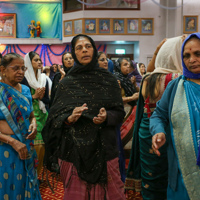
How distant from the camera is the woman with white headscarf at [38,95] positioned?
369cm

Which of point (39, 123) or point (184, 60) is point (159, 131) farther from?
point (39, 123)

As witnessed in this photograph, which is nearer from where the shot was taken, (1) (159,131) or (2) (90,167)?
(1) (159,131)

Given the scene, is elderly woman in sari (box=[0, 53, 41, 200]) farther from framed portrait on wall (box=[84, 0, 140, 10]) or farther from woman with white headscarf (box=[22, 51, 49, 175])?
framed portrait on wall (box=[84, 0, 140, 10])

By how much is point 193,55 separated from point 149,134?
1.27 metres

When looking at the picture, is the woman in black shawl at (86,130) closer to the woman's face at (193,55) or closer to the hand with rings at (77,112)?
the hand with rings at (77,112)

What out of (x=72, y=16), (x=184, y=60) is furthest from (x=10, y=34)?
(x=184, y=60)

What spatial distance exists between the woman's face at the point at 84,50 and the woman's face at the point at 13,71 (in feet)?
1.67

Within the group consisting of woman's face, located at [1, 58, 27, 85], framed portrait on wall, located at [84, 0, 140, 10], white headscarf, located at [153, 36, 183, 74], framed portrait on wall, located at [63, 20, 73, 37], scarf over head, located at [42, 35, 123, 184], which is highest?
framed portrait on wall, located at [84, 0, 140, 10]

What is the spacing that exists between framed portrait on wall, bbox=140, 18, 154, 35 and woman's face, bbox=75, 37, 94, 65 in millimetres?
10643

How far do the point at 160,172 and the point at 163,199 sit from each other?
306 millimetres

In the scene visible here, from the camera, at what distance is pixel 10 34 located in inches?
535

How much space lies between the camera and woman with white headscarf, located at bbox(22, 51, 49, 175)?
12.1ft

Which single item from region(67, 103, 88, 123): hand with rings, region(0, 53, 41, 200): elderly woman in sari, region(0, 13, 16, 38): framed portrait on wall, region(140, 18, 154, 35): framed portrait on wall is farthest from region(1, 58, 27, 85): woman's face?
region(0, 13, 16, 38): framed portrait on wall

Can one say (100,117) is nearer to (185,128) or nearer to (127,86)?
(185,128)
